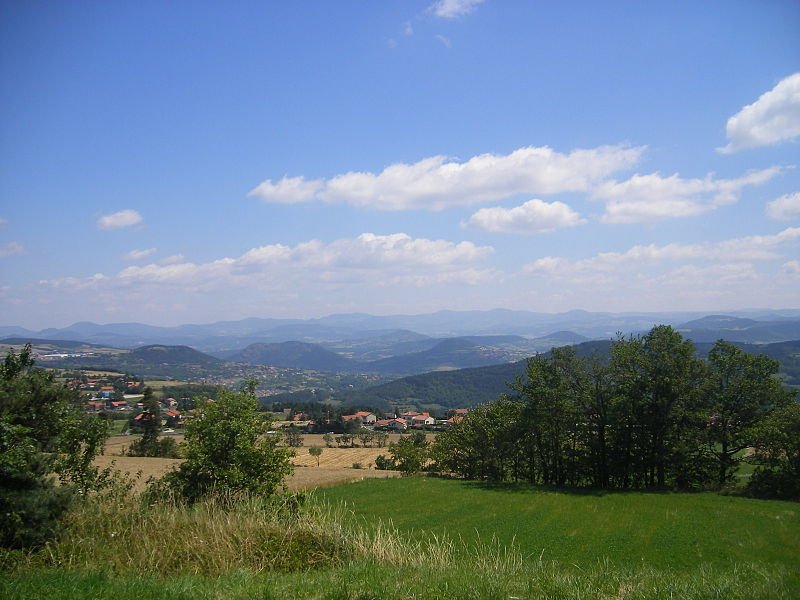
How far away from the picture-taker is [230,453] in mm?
17797

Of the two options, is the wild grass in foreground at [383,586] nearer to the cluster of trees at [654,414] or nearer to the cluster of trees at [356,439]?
the cluster of trees at [654,414]

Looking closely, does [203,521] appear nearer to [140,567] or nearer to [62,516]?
[140,567]

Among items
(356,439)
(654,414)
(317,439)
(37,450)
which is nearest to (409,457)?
(654,414)

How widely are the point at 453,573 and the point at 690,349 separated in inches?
1493

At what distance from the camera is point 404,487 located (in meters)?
43.4

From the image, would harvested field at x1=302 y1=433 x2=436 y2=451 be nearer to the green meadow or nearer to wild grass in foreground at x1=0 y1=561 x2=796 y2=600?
the green meadow

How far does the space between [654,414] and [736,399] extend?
688 cm

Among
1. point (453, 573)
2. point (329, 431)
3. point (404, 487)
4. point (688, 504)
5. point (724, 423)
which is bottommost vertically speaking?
point (329, 431)

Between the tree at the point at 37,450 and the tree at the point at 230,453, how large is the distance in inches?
149

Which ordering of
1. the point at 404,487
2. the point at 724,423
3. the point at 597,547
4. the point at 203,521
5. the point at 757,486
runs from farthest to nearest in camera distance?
1. the point at 404,487
2. the point at 724,423
3. the point at 757,486
4. the point at 597,547
5. the point at 203,521

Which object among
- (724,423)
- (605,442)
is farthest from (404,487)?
(724,423)

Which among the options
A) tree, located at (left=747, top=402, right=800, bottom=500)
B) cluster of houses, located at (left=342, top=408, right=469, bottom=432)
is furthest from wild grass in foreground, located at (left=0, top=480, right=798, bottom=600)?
cluster of houses, located at (left=342, top=408, right=469, bottom=432)

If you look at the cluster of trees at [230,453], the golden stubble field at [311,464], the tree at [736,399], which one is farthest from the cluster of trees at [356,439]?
the cluster of trees at [230,453]

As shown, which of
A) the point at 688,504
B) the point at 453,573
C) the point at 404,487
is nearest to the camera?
the point at 453,573
